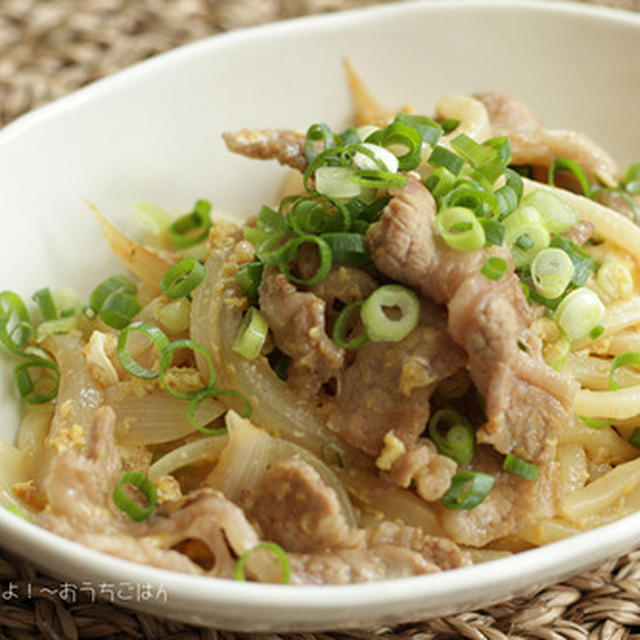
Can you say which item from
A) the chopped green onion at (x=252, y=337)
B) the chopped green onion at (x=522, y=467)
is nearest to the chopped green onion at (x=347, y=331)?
the chopped green onion at (x=252, y=337)

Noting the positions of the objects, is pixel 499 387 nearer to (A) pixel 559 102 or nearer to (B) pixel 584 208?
(B) pixel 584 208

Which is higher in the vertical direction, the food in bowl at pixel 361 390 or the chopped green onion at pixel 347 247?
the chopped green onion at pixel 347 247

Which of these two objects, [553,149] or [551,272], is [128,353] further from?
[553,149]

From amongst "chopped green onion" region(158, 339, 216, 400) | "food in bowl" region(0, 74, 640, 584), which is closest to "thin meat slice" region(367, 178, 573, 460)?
"food in bowl" region(0, 74, 640, 584)

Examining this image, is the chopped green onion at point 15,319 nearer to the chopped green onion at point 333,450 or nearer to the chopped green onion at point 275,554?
the chopped green onion at point 333,450

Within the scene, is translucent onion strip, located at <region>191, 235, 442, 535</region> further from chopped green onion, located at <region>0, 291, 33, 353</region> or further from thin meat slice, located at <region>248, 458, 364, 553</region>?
chopped green onion, located at <region>0, 291, 33, 353</region>

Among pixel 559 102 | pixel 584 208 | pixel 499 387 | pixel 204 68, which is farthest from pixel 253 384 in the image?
pixel 559 102
